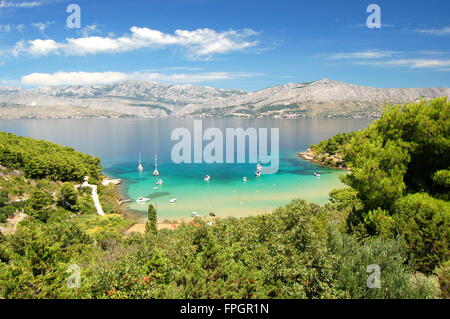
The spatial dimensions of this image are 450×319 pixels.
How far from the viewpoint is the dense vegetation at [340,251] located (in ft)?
30.4

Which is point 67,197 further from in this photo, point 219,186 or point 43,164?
point 219,186

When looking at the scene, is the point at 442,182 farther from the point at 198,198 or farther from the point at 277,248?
the point at 198,198

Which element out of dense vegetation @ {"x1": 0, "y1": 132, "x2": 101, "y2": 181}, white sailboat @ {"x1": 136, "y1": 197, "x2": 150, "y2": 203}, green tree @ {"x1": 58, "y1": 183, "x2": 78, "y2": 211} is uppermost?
dense vegetation @ {"x1": 0, "y1": 132, "x2": 101, "y2": 181}

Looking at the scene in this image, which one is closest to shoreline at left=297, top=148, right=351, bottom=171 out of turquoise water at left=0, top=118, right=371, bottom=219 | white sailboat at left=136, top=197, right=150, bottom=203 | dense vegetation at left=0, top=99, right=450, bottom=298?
turquoise water at left=0, top=118, right=371, bottom=219

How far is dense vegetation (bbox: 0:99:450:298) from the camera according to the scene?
9273mm

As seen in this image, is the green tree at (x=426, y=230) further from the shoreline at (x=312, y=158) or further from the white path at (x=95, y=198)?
the shoreline at (x=312, y=158)

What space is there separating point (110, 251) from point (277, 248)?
15674 millimetres

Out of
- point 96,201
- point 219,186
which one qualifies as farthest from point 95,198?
point 219,186

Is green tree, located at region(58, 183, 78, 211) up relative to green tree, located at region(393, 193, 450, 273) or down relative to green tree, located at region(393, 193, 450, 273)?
down

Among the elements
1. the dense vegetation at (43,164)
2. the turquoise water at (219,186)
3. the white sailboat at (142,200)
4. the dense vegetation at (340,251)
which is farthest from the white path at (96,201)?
the dense vegetation at (340,251)

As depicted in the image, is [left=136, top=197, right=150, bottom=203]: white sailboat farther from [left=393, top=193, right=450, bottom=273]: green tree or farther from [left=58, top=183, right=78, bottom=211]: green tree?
[left=393, top=193, right=450, bottom=273]: green tree

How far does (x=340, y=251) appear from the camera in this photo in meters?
10.4
